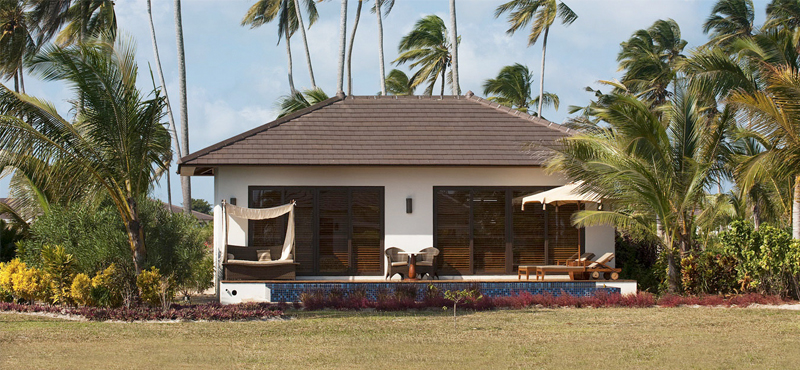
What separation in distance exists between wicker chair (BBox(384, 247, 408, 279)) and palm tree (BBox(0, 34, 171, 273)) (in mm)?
4964

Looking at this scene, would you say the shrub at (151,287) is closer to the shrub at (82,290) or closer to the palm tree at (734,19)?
the shrub at (82,290)

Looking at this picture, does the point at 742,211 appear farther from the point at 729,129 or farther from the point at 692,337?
the point at 692,337

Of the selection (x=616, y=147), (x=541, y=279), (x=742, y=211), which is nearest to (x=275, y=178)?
(x=541, y=279)

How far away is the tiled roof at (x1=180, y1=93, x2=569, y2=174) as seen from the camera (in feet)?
49.4

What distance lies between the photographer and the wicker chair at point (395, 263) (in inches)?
587

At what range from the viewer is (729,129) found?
14.1 meters

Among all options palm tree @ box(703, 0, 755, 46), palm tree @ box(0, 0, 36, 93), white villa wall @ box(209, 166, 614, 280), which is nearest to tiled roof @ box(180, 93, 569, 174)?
white villa wall @ box(209, 166, 614, 280)

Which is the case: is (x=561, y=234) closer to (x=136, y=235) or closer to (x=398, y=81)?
(x=136, y=235)

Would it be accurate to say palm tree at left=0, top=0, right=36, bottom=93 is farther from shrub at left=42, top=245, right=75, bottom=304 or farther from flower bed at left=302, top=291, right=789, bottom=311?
flower bed at left=302, top=291, right=789, bottom=311

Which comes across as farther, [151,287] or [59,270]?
[59,270]

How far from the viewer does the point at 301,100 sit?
23250mm

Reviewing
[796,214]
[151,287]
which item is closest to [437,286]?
[151,287]

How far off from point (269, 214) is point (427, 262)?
10.9ft

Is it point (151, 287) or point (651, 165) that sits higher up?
point (651, 165)
